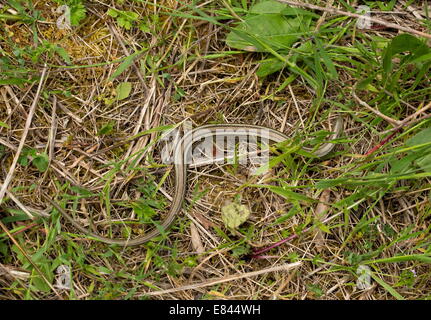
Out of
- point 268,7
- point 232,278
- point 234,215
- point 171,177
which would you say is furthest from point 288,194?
point 268,7

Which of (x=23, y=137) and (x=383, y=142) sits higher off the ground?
(x=23, y=137)

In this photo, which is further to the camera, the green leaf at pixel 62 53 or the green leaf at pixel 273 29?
the green leaf at pixel 62 53

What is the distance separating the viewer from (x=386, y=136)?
2607mm

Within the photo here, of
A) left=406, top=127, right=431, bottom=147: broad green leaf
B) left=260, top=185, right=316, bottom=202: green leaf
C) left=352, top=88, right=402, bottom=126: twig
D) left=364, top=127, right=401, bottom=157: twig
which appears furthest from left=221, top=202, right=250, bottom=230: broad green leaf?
left=406, top=127, right=431, bottom=147: broad green leaf

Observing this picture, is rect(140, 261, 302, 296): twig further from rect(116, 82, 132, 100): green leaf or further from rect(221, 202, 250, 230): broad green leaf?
rect(116, 82, 132, 100): green leaf

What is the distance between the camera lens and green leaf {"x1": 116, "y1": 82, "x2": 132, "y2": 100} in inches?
107

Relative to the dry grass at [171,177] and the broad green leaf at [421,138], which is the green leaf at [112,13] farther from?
the broad green leaf at [421,138]

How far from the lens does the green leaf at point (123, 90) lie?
8.88ft

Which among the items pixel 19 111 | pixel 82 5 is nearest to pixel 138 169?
pixel 19 111

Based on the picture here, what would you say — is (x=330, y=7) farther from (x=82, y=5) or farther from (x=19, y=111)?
(x=19, y=111)

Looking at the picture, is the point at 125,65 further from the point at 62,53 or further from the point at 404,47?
the point at 404,47

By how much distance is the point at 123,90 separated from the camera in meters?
2.71

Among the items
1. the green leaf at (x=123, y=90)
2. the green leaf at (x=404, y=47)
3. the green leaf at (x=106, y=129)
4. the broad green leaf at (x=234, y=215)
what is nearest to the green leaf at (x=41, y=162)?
the green leaf at (x=106, y=129)

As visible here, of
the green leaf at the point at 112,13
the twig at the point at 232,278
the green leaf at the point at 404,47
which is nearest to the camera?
the green leaf at the point at 404,47
